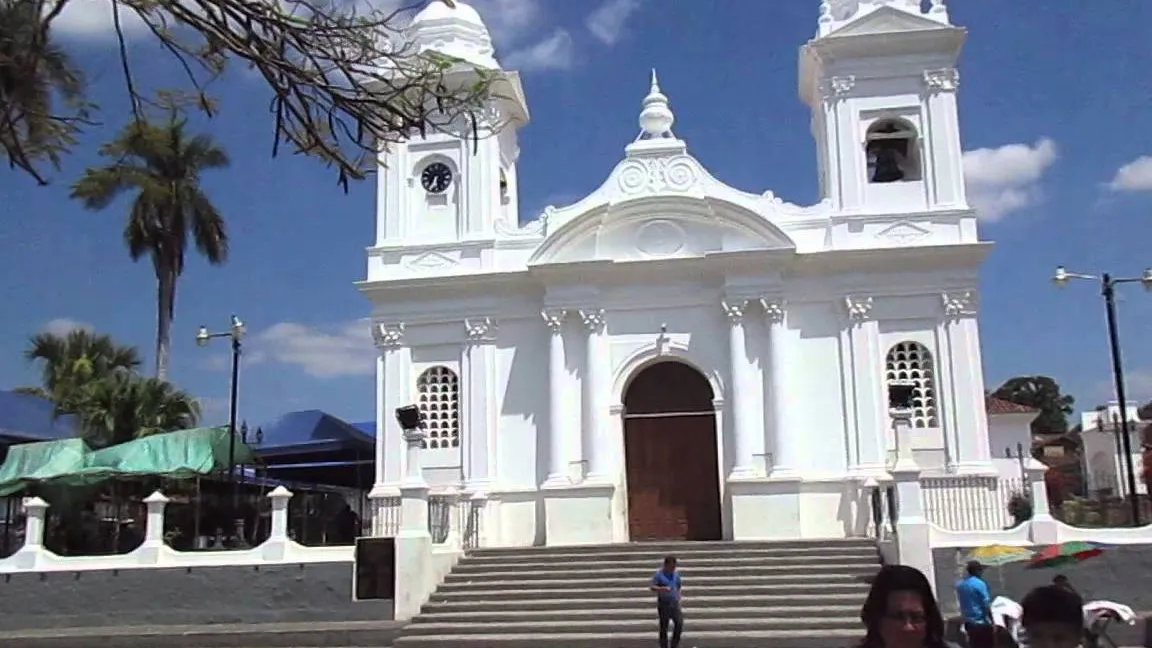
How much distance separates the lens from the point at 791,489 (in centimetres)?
1980

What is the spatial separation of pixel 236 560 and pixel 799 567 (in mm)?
8473

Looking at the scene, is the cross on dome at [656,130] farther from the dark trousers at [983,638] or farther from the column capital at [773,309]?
the dark trousers at [983,638]

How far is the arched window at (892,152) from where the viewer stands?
21594mm

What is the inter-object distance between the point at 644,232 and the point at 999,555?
8.56 metres

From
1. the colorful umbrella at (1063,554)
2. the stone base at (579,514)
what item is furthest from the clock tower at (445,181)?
the colorful umbrella at (1063,554)

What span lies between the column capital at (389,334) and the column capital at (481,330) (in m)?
1.28

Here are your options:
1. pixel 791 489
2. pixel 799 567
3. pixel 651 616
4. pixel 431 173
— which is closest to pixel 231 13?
pixel 651 616

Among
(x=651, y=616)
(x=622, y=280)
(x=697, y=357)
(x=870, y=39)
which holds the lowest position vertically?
(x=651, y=616)

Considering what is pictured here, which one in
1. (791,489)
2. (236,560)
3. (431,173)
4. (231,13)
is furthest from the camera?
(431,173)

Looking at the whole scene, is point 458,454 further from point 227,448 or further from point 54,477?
point 54,477

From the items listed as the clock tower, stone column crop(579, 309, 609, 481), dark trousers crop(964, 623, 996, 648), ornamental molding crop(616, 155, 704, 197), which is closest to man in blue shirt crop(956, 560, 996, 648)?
dark trousers crop(964, 623, 996, 648)

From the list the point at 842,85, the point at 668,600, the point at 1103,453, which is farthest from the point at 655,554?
the point at 1103,453

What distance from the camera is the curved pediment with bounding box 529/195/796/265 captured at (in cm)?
2105

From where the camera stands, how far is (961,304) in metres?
20.5
